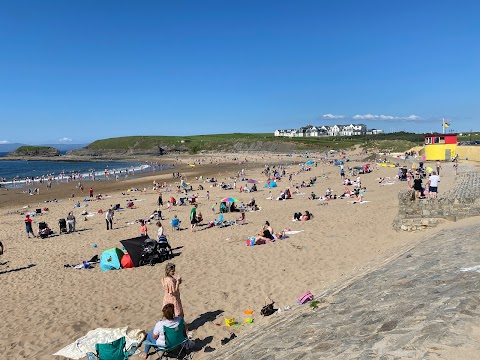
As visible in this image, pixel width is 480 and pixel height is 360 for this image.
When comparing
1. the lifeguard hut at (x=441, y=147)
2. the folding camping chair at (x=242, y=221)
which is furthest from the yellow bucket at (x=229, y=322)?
the lifeguard hut at (x=441, y=147)

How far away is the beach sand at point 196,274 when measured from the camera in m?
8.62

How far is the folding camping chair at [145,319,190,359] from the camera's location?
6.63 meters

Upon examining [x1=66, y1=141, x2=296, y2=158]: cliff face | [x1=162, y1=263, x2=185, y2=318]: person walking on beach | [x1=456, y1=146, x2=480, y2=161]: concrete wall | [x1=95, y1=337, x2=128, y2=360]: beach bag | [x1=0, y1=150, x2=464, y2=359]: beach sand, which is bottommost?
[x1=0, y1=150, x2=464, y2=359]: beach sand

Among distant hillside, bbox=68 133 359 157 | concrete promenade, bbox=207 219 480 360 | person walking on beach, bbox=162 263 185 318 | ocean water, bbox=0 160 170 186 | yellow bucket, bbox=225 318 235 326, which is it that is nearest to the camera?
concrete promenade, bbox=207 219 480 360

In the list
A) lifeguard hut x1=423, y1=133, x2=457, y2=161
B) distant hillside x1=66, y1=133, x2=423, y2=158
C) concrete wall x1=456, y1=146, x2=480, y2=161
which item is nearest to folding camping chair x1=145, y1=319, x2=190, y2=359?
concrete wall x1=456, y1=146, x2=480, y2=161

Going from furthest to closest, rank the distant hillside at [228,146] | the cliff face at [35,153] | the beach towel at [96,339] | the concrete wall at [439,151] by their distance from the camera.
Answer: the cliff face at [35,153] → the distant hillside at [228,146] → the concrete wall at [439,151] → the beach towel at [96,339]

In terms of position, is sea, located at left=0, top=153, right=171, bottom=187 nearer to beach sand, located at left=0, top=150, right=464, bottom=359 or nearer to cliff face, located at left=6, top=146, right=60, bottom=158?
beach sand, located at left=0, top=150, right=464, bottom=359

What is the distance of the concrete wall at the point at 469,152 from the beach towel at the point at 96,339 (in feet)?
122

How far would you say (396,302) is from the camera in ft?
20.2

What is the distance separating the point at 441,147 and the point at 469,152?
15.6 ft

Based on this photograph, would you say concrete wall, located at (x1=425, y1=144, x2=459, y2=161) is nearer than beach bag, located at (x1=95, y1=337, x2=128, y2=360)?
No

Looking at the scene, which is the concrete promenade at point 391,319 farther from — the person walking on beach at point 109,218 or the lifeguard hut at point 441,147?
the lifeguard hut at point 441,147

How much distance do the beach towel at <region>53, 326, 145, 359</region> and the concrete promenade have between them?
1837 millimetres

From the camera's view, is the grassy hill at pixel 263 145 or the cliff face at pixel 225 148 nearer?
the grassy hill at pixel 263 145
